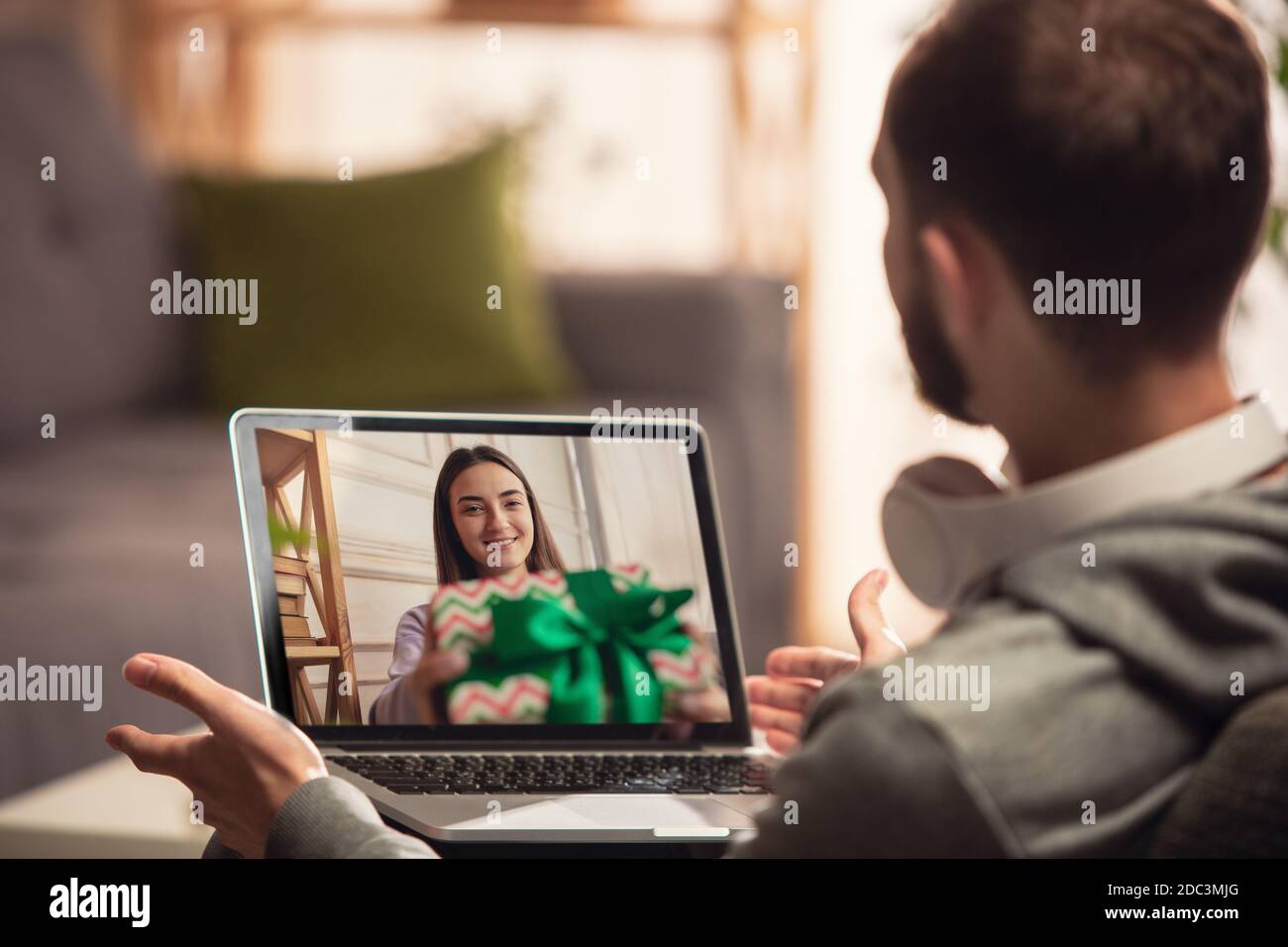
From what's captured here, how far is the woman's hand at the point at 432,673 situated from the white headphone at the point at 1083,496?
0.24 meters

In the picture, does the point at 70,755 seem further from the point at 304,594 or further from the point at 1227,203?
the point at 1227,203

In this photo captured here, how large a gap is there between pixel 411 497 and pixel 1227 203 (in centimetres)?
39

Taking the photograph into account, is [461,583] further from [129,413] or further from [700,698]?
[129,413]

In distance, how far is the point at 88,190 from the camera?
6.98 ft

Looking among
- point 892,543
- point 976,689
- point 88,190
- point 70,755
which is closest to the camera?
point 976,689

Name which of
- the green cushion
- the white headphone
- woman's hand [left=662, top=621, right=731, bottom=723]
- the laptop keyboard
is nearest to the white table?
the laptop keyboard

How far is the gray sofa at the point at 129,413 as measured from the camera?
1.27 meters

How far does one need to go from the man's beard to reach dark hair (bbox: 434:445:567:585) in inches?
7.9

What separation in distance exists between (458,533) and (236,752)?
0.47 ft

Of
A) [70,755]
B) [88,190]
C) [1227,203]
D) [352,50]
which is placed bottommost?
[70,755]

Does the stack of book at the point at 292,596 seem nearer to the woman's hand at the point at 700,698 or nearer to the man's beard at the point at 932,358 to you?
the woman's hand at the point at 700,698

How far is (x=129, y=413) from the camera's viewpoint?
83.9 inches

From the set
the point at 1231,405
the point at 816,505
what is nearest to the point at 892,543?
the point at 1231,405

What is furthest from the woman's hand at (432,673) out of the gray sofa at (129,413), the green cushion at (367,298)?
the green cushion at (367,298)
